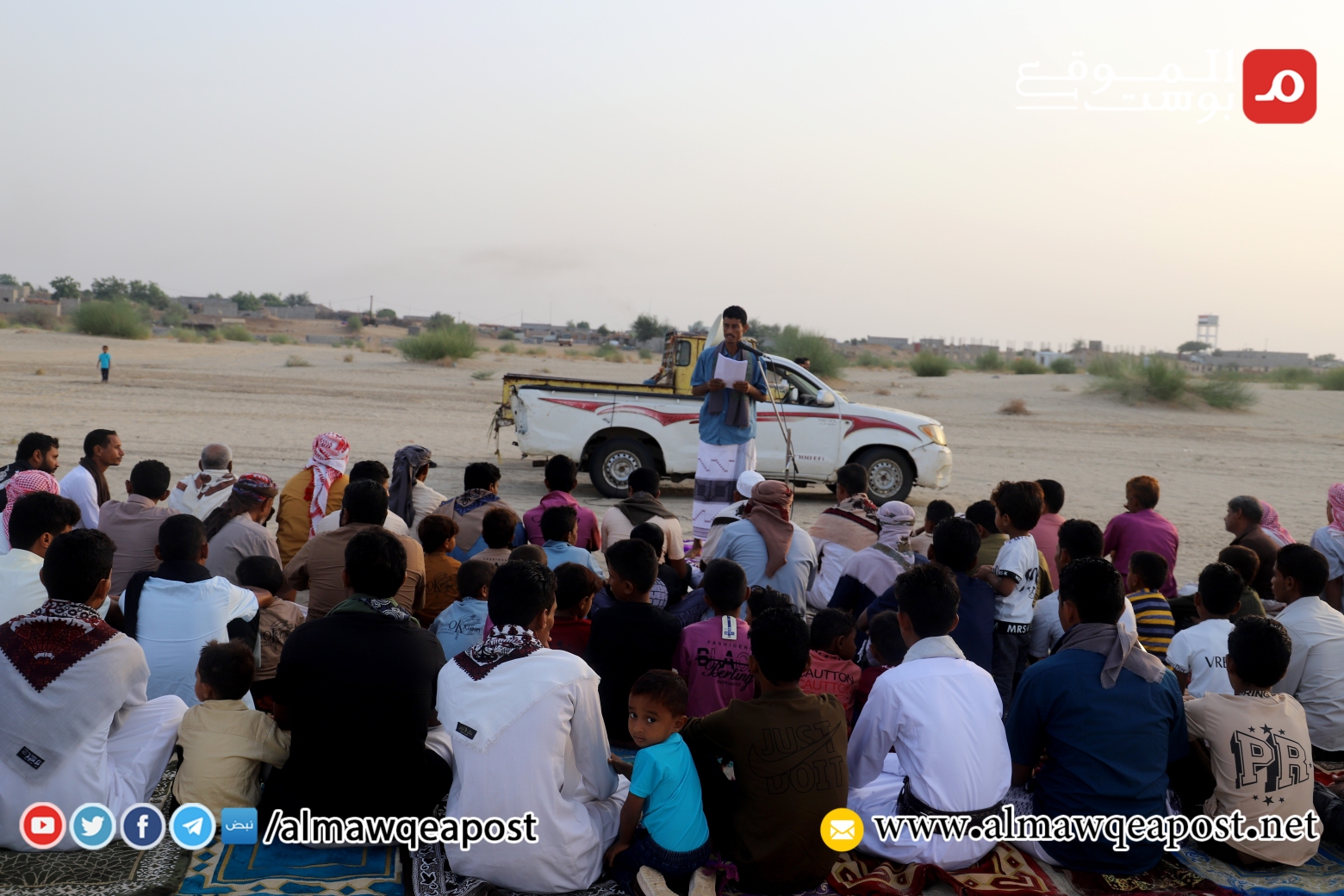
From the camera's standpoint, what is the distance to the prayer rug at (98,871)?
3.62m

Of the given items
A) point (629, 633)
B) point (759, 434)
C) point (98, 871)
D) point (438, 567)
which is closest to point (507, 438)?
point (759, 434)

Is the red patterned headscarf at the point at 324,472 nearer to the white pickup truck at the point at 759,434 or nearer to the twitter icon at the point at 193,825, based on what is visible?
the twitter icon at the point at 193,825

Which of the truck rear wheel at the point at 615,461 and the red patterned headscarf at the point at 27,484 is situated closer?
the red patterned headscarf at the point at 27,484

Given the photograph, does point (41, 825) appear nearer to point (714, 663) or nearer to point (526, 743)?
point (526, 743)

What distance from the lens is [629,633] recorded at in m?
4.78

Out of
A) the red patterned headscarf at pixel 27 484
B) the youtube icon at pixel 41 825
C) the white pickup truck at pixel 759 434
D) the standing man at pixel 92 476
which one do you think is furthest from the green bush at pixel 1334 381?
the youtube icon at pixel 41 825

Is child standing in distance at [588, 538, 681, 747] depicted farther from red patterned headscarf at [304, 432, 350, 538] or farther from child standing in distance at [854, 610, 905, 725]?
red patterned headscarf at [304, 432, 350, 538]

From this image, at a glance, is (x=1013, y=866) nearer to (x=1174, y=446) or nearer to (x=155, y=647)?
(x=155, y=647)

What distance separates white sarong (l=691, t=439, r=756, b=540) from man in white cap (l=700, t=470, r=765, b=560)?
0.11 meters

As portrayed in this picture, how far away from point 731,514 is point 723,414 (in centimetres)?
189

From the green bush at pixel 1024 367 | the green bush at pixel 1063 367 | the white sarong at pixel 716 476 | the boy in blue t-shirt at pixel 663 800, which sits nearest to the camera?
the boy in blue t-shirt at pixel 663 800

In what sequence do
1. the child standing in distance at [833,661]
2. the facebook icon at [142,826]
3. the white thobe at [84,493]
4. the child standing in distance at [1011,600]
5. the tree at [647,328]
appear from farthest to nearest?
the tree at [647,328] < the white thobe at [84,493] < the child standing in distance at [1011,600] < the child standing in distance at [833,661] < the facebook icon at [142,826]

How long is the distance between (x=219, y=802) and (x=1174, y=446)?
A: 23058 millimetres

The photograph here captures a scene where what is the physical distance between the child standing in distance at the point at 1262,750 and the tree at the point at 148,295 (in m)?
105
